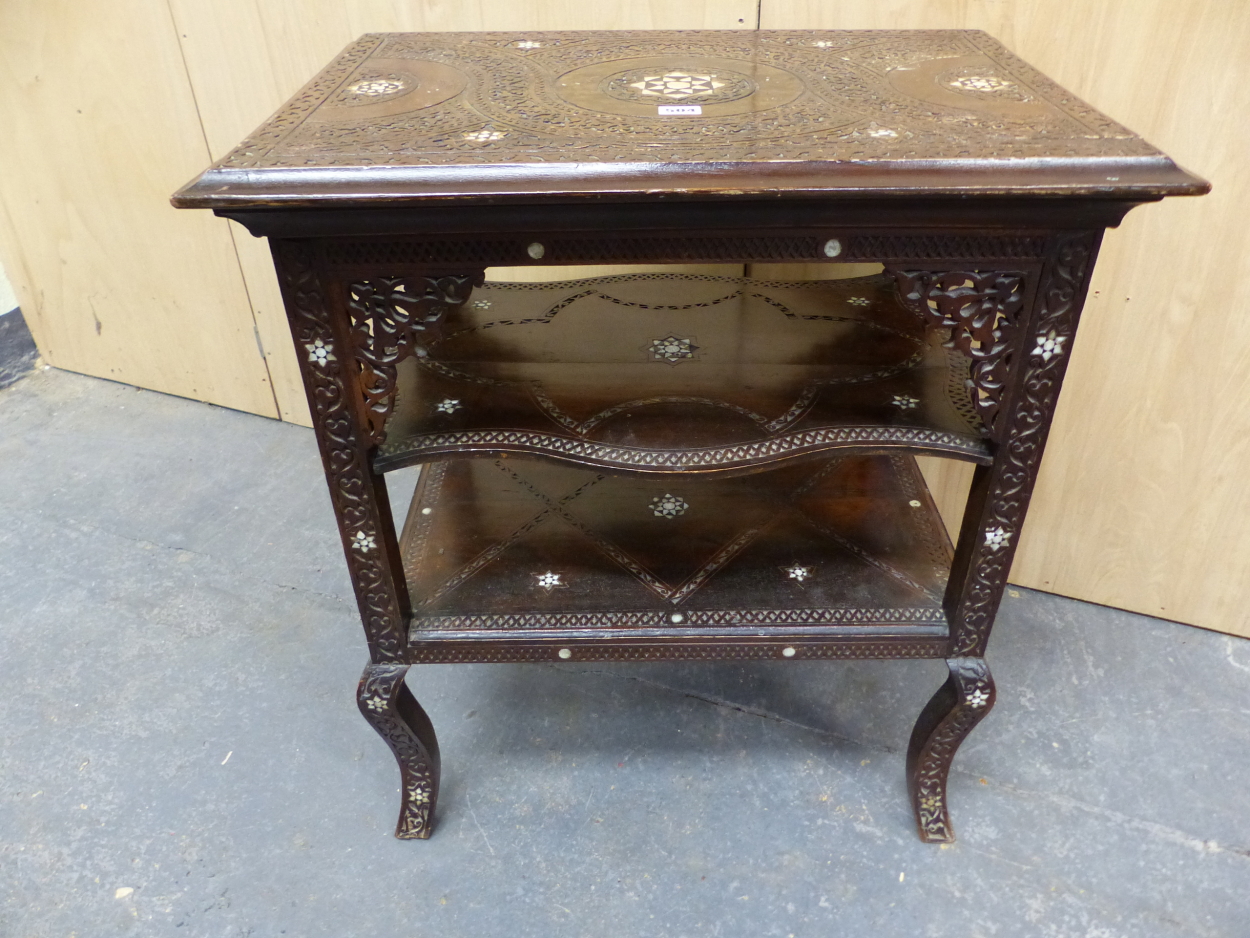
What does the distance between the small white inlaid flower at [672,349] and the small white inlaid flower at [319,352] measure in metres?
0.45

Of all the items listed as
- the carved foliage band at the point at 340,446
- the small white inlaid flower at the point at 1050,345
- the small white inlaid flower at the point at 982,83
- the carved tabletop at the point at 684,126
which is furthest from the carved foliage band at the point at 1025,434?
the carved foliage band at the point at 340,446

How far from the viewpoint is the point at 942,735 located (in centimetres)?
121

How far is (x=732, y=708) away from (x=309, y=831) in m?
0.68

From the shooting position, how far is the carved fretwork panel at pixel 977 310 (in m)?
0.89

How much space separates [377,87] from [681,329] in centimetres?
51

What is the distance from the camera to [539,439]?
1.03m

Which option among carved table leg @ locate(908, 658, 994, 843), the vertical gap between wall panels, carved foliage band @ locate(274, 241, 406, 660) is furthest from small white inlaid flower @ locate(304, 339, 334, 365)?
the vertical gap between wall panels

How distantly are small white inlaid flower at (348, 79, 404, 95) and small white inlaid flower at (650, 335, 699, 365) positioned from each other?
0.46 metres

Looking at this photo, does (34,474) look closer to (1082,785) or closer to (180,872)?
(180,872)

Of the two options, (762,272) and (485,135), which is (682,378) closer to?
(485,135)

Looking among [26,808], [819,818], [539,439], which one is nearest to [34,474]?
[26,808]

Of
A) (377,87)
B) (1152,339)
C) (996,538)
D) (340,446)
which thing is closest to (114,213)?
(377,87)

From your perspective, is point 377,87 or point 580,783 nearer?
point 377,87

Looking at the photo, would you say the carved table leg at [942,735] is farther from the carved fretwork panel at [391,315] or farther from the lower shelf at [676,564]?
the carved fretwork panel at [391,315]
